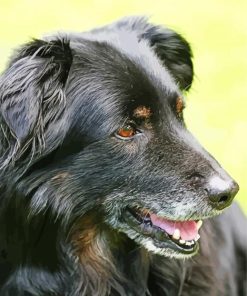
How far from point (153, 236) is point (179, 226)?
0.12m

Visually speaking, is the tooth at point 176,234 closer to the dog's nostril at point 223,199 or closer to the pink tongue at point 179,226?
the pink tongue at point 179,226

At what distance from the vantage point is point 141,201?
10.8 feet

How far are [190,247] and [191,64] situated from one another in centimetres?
79

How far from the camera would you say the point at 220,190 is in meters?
3.19

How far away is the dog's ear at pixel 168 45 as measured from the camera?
359 cm

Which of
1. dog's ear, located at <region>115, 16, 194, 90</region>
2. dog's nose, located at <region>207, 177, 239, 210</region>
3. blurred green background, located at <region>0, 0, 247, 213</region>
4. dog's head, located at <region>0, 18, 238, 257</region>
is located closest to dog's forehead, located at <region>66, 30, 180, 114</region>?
dog's head, located at <region>0, 18, 238, 257</region>

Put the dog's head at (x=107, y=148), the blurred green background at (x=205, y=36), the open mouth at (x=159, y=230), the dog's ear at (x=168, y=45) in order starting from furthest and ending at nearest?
the blurred green background at (x=205, y=36), the dog's ear at (x=168, y=45), the open mouth at (x=159, y=230), the dog's head at (x=107, y=148)

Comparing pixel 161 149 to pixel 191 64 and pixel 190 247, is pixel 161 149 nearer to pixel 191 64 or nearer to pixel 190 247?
pixel 190 247

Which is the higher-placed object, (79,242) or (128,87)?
(128,87)

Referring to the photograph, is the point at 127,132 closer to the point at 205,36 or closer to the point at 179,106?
the point at 179,106

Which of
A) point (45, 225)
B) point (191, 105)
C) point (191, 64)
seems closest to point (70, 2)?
point (191, 105)

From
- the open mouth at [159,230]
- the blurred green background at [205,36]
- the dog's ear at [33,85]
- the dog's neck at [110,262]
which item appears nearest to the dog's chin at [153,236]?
the open mouth at [159,230]

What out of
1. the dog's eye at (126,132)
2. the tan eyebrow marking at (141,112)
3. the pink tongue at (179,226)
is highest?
the tan eyebrow marking at (141,112)

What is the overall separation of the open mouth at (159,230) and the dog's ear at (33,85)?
473mm
